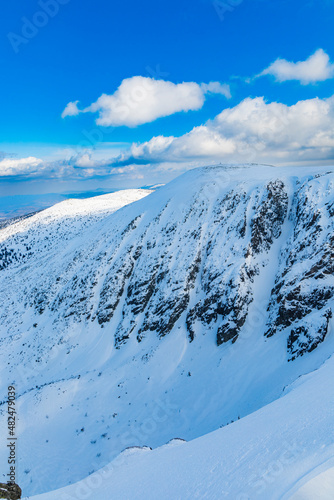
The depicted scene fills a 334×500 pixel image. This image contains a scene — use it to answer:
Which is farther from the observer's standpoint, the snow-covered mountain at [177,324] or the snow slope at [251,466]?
the snow-covered mountain at [177,324]

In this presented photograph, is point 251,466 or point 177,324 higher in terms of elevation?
point 251,466

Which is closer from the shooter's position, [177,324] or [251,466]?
[251,466]

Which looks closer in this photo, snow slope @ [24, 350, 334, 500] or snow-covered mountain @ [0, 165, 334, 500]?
snow slope @ [24, 350, 334, 500]

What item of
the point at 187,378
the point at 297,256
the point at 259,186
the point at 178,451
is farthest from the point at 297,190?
the point at 178,451
